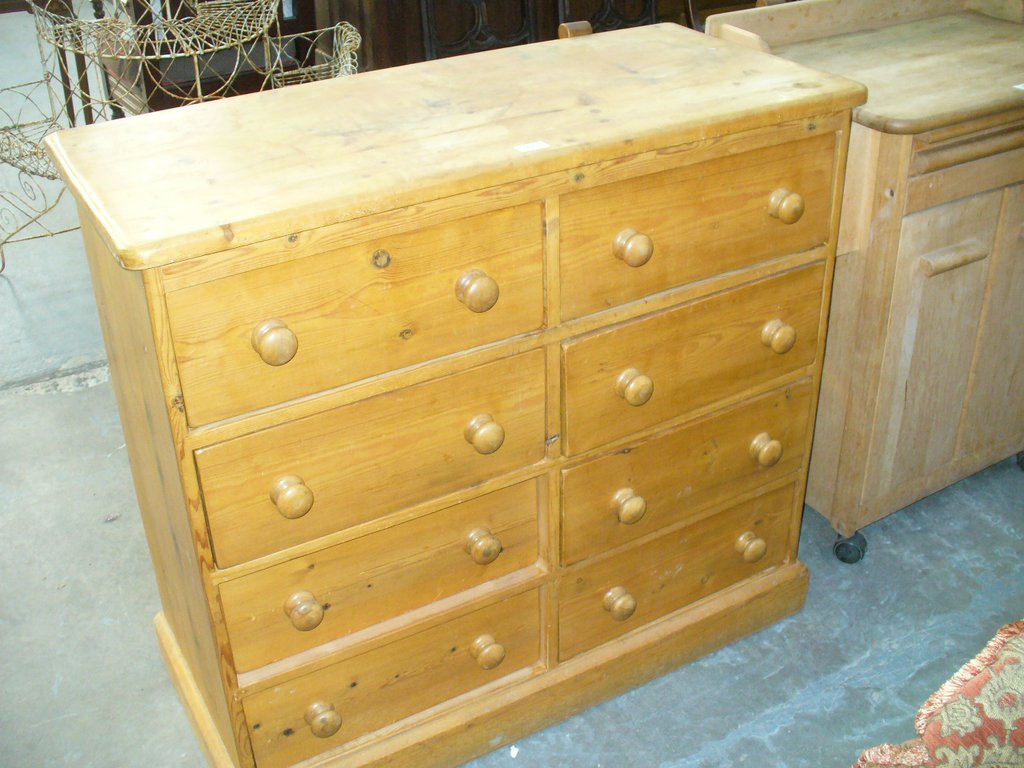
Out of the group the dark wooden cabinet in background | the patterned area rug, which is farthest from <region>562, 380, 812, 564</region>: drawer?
the dark wooden cabinet in background

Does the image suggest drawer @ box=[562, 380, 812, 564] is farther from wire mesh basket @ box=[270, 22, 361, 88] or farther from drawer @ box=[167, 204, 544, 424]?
wire mesh basket @ box=[270, 22, 361, 88]

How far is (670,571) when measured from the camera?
2143 mm

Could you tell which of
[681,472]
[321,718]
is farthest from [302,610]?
[681,472]

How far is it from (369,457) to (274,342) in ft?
0.89

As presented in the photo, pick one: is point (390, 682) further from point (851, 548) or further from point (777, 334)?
point (851, 548)

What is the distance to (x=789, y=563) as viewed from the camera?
2.33 metres

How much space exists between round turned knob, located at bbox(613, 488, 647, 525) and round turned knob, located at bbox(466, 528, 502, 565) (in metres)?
0.24

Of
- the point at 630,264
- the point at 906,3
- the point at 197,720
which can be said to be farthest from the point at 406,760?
the point at 906,3

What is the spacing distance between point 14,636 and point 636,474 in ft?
4.47

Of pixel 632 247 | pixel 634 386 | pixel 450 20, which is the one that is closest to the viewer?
pixel 632 247

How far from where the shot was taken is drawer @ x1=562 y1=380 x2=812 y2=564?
1.93 m

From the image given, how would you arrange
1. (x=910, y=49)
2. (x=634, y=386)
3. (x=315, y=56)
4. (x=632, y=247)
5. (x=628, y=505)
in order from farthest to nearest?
(x=315, y=56)
(x=910, y=49)
(x=628, y=505)
(x=634, y=386)
(x=632, y=247)

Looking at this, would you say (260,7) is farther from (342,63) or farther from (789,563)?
(789,563)

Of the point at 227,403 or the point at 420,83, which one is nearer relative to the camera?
the point at 227,403
